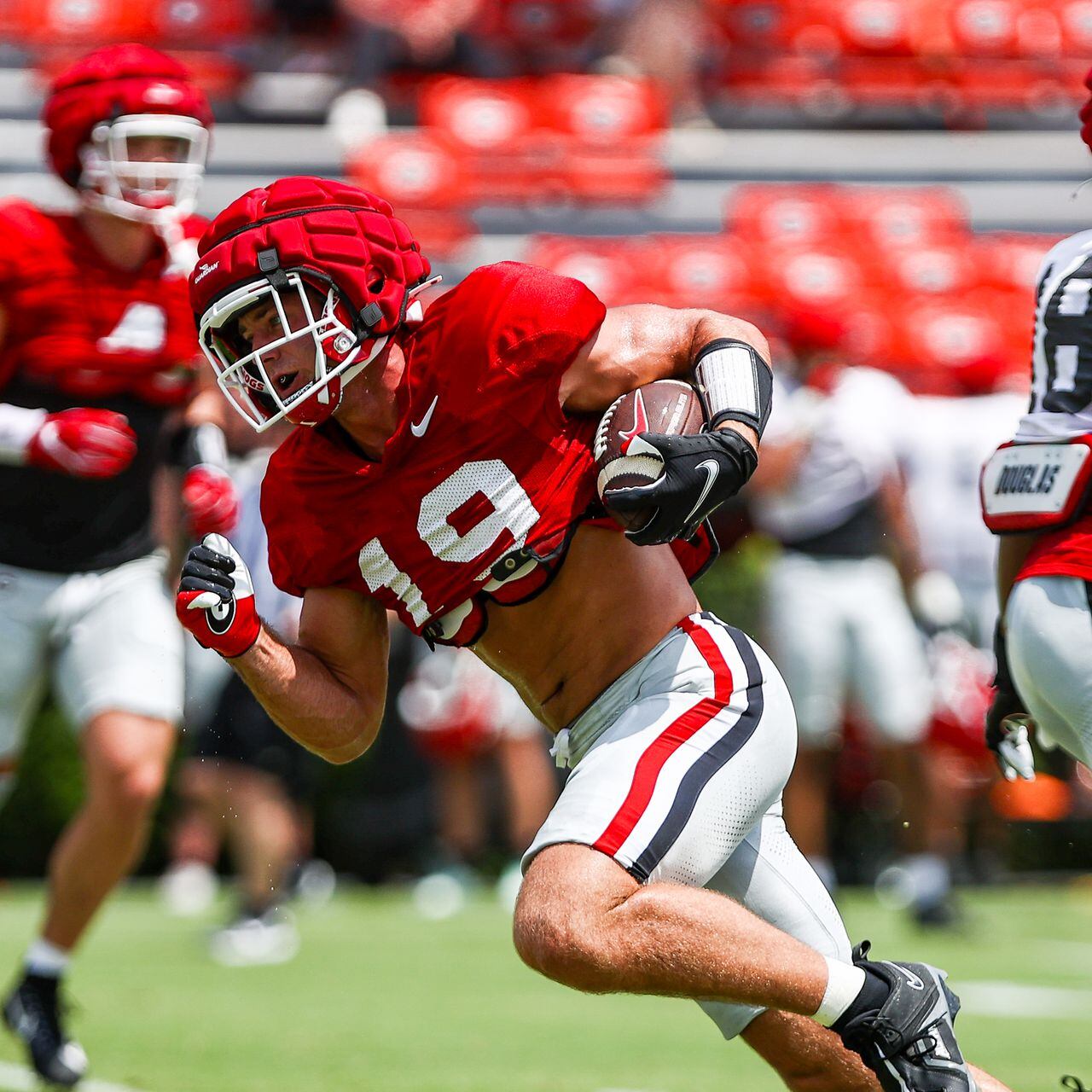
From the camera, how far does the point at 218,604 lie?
2.69 m

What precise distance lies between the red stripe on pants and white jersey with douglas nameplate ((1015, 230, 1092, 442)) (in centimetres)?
66

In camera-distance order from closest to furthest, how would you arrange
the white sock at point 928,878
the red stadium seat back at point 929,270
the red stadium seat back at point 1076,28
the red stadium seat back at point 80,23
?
the white sock at point 928,878
the red stadium seat back at point 929,270
the red stadium seat back at point 80,23
the red stadium seat back at point 1076,28

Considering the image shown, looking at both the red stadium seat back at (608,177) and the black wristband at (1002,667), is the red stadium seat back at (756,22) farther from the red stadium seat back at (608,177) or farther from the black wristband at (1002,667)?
the black wristband at (1002,667)

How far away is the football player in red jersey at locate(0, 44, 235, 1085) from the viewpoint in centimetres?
402

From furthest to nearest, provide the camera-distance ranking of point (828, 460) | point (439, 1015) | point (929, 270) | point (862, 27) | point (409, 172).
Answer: point (862, 27) < point (929, 270) < point (409, 172) < point (828, 460) < point (439, 1015)

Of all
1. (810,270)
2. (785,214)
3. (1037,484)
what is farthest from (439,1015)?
(785,214)

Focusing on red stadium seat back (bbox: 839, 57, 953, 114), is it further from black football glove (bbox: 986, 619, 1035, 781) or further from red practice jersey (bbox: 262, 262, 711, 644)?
red practice jersey (bbox: 262, 262, 711, 644)

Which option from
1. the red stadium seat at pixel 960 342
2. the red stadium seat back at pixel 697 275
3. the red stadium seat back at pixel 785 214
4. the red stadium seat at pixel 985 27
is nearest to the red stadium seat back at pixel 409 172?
the red stadium seat back at pixel 697 275

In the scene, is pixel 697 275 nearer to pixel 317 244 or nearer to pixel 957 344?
pixel 957 344

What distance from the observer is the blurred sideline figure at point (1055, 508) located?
2.88 meters

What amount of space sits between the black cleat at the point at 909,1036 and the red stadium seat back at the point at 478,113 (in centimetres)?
1077

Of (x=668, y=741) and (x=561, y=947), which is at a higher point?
(x=668, y=741)

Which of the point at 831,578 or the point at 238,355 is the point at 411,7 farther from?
the point at 238,355

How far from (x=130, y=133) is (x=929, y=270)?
29.8 ft
